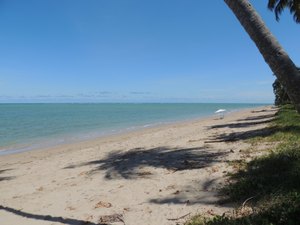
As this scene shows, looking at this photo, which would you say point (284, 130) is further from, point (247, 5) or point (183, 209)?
point (247, 5)

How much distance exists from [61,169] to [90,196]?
428 centimetres

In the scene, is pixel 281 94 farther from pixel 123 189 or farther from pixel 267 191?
pixel 267 191

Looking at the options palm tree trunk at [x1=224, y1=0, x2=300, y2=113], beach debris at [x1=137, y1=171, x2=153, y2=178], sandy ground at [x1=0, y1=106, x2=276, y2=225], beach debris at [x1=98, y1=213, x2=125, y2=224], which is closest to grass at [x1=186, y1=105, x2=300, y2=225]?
sandy ground at [x1=0, y1=106, x2=276, y2=225]

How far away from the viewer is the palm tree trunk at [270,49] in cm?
388

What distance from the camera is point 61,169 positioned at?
11734 millimetres

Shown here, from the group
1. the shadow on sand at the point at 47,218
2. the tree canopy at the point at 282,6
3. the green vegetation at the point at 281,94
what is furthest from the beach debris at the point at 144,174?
the green vegetation at the point at 281,94

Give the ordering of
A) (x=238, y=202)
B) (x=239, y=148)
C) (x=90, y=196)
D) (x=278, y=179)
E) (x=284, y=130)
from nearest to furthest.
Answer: (x=238, y=202) < (x=278, y=179) < (x=90, y=196) < (x=239, y=148) < (x=284, y=130)

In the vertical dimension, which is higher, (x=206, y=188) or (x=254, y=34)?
(x=254, y=34)

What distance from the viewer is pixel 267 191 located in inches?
234

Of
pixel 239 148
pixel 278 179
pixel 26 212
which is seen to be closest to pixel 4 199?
pixel 26 212

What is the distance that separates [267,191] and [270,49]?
9.29 feet

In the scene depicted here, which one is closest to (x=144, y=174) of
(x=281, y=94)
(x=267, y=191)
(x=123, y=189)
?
(x=123, y=189)

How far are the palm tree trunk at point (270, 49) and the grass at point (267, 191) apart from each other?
5.65 feet

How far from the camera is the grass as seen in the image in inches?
189
